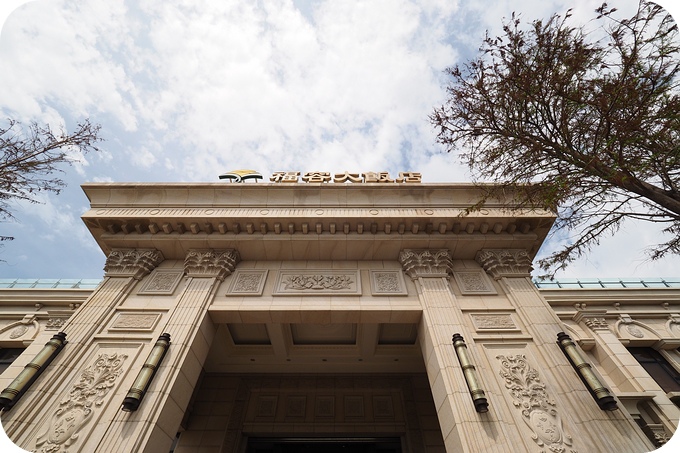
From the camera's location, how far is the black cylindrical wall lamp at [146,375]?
6062 mm

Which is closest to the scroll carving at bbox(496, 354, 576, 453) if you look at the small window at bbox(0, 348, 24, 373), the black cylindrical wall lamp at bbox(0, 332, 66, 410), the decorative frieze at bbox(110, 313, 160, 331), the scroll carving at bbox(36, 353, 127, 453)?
the decorative frieze at bbox(110, 313, 160, 331)


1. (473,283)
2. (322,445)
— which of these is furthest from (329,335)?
(473,283)

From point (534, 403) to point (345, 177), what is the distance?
7935 mm

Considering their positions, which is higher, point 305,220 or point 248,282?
point 305,220

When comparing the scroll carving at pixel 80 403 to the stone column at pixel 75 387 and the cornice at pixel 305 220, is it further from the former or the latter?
the cornice at pixel 305 220

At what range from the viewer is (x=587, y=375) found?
6527mm

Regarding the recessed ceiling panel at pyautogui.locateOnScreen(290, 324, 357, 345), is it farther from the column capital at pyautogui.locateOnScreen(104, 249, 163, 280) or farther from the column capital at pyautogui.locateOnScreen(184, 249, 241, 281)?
the column capital at pyautogui.locateOnScreen(104, 249, 163, 280)

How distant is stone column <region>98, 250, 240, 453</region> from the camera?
5918mm

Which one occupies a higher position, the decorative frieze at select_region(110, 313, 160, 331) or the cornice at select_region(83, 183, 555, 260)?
the cornice at select_region(83, 183, 555, 260)

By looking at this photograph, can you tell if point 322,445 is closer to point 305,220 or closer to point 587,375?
point 305,220

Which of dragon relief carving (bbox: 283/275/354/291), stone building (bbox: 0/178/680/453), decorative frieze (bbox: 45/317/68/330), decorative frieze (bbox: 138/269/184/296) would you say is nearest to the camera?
stone building (bbox: 0/178/680/453)

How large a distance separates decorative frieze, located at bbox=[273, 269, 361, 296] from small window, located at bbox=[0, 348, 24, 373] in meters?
9.61

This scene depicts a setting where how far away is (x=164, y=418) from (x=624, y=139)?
993cm

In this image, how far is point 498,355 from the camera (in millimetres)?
7359
